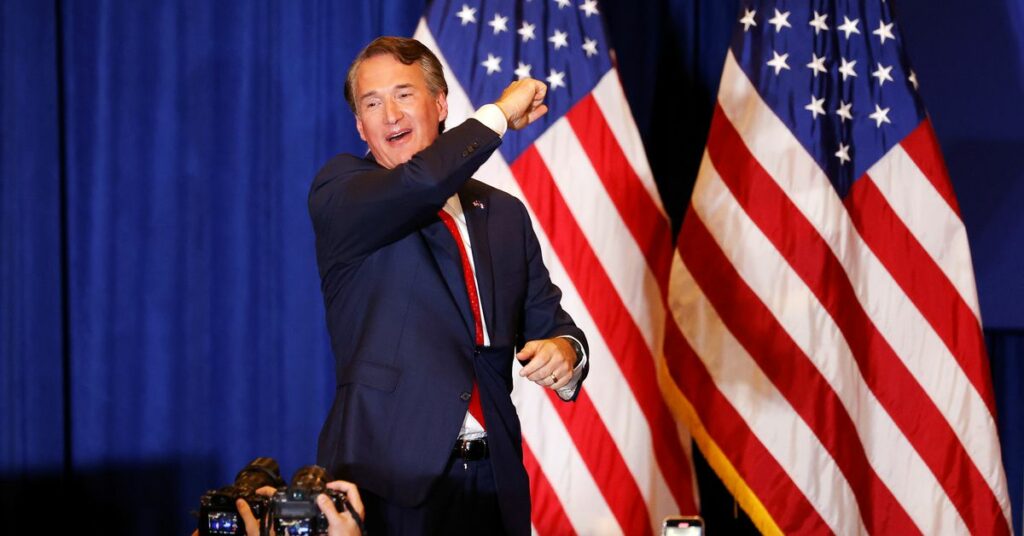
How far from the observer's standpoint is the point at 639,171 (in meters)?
3.68

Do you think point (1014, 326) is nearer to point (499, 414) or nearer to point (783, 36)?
point (783, 36)

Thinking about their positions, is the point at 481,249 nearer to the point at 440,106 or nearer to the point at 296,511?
the point at 440,106

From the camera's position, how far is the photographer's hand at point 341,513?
1459mm

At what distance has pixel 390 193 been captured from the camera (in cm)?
188

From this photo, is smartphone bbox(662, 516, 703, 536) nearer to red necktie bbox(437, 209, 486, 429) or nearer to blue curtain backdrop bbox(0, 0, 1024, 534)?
red necktie bbox(437, 209, 486, 429)

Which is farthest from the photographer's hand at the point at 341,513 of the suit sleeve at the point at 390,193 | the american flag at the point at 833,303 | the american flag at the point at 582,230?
the american flag at the point at 833,303

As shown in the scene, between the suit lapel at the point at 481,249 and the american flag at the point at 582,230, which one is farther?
the american flag at the point at 582,230

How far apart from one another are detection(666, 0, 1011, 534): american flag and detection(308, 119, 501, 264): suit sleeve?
1.86 metres

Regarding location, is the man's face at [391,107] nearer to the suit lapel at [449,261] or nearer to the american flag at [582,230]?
the suit lapel at [449,261]

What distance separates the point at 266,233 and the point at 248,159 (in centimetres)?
25

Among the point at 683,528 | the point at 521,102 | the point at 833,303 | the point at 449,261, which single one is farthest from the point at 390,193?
the point at 833,303

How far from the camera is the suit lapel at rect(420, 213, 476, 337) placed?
6.68ft

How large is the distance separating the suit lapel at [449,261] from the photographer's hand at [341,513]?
1.82ft

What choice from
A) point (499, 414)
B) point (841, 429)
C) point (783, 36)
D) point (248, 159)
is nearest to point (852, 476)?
point (841, 429)
